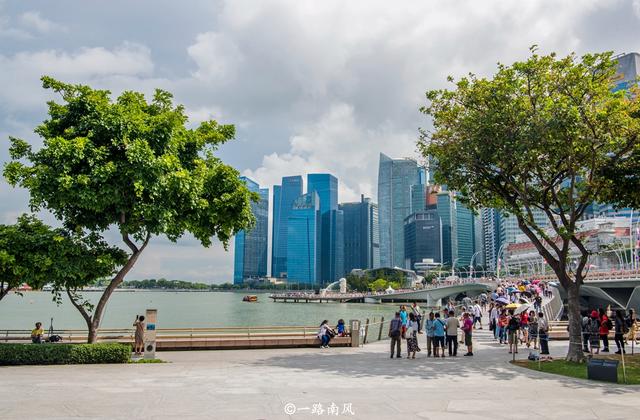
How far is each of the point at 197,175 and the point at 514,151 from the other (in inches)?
459

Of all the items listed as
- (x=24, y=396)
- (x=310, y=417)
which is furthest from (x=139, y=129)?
(x=310, y=417)

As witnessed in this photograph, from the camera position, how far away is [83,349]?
17141 mm

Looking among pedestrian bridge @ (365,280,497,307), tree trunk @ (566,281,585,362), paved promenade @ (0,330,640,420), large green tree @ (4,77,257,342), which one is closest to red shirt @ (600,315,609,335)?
tree trunk @ (566,281,585,362)

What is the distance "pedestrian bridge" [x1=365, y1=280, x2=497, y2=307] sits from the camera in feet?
390

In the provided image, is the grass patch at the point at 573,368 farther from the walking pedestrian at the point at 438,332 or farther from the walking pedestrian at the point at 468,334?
the walking pedestrian at the point at 438,332

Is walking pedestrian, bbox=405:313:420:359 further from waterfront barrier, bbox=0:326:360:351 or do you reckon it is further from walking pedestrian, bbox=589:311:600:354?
walking pedestrian, bbox=589:311:600:354

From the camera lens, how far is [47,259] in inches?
643

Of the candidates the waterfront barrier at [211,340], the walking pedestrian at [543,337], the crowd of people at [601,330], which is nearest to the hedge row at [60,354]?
the waterfront barrier at [211,340]

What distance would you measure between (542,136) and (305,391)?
38.1ft

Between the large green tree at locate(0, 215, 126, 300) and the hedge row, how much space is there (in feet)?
6.72

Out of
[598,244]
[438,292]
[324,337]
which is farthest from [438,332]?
[438,292]

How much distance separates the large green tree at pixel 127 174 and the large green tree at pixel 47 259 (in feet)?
3.26

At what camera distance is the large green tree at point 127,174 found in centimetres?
1616

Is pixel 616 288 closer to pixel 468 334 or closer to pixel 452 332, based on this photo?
pixel 468 334
